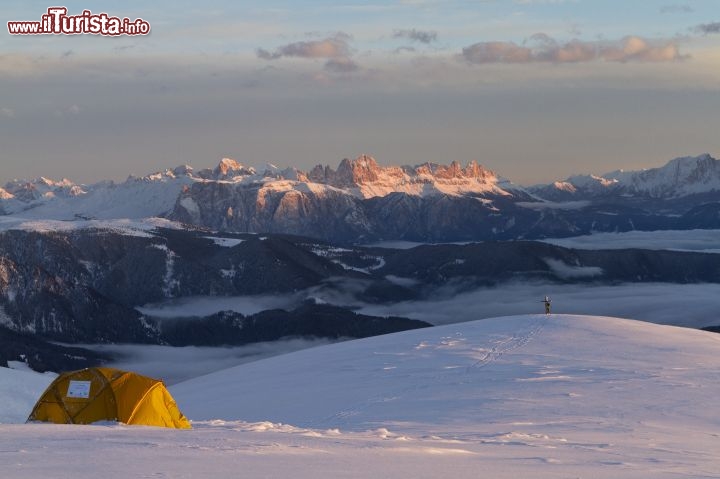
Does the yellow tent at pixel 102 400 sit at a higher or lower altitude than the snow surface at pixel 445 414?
higher

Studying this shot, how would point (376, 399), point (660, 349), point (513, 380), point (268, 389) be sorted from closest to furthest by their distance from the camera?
1. point (376, 399)
2. point (513, 380)
3. point (268, 389)
4. point (660, 349)

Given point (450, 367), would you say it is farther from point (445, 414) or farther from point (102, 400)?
point (102, 400)

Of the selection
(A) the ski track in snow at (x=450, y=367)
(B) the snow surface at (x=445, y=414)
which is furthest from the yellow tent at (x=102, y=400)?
(A) the ski track in snow at (x=450, y=367)

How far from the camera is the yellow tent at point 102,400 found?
3306 centimetres

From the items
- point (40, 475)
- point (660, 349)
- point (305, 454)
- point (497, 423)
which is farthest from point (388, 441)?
point (660, 349)

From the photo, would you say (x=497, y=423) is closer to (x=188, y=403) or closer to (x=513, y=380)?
(x=513, y=380)

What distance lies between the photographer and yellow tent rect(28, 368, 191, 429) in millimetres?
33062

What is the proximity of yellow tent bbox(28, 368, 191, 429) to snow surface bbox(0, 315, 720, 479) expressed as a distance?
1.81 m

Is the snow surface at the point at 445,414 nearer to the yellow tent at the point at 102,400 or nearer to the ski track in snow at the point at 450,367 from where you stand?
the ski track in snow at the point at 450,367

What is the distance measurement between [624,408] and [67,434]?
1959cm

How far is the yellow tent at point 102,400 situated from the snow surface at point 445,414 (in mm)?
1806

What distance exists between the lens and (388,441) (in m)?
29.0

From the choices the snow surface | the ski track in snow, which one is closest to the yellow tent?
the snow surface

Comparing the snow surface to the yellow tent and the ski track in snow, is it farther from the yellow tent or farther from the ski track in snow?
the yellow tent
